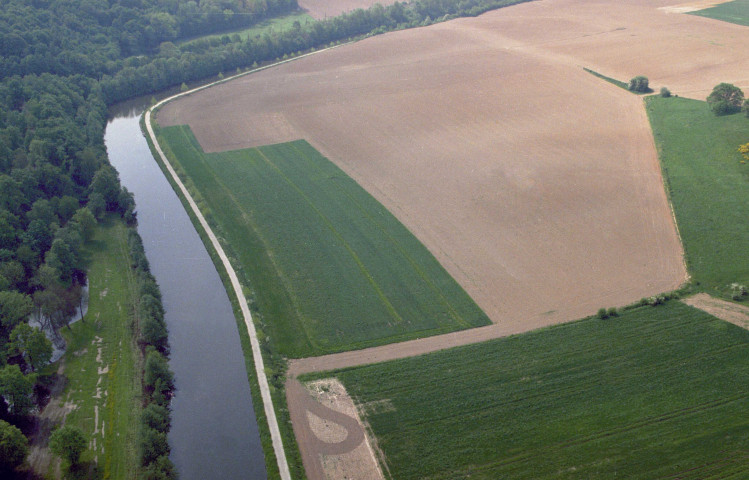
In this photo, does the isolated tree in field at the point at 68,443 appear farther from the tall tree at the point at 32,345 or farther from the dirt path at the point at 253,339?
the dirt path at the point at 253,339

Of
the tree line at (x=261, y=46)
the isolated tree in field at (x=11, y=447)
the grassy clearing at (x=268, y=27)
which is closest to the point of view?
the isolated tree in field at (x=11, y=447)

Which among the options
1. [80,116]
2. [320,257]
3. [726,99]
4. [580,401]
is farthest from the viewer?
[80,116]

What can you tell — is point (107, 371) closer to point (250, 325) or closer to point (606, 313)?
point (250, 325)

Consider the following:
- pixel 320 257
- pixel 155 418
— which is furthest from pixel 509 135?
pixel 155 418

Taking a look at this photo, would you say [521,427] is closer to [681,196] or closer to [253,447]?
[253,447]

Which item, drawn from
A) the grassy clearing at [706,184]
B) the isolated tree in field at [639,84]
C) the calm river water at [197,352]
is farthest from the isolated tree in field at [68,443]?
the isolated tree in field at [639,84]

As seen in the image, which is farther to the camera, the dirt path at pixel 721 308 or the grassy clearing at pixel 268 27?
the grassy clearing at pixel 268 27

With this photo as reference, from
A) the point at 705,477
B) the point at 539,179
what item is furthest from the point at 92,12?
the point at 705,477
